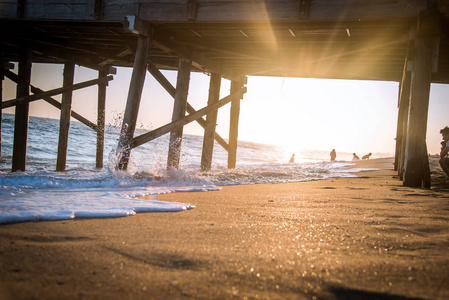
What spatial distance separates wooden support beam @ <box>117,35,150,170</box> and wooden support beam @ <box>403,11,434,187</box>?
15.6ft

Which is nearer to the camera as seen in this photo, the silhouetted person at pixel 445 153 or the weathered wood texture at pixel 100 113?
the silhouetted person at pixel 445 153

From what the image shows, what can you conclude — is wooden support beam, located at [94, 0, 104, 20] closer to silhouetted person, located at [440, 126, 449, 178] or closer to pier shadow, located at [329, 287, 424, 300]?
pier shadow, located at [329, 287, 424, 300]

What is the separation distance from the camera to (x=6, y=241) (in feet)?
5.63

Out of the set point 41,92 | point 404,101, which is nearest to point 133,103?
point 41,92

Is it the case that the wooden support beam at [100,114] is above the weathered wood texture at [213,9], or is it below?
below

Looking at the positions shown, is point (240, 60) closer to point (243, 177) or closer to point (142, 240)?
point (243, 177)

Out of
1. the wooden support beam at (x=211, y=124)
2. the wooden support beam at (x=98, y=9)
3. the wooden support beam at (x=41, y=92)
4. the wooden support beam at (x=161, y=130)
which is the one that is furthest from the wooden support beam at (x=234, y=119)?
the wooden support beam at (x=98, y=9)

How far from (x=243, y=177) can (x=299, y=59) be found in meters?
3.39

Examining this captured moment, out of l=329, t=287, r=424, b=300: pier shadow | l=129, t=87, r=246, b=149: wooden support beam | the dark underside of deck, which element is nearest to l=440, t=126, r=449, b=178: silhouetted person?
the dark underside of deck

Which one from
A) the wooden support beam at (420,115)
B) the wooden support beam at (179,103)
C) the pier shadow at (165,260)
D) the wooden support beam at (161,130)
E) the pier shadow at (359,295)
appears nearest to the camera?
the pier shadow at (359,295)

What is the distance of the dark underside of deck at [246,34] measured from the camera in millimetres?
5637

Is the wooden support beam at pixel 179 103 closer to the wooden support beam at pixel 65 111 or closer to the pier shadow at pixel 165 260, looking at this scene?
the wooden support beam at pixel 65 111

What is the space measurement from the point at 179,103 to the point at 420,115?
4925mm

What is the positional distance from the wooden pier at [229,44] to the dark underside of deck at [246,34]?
2 cm
